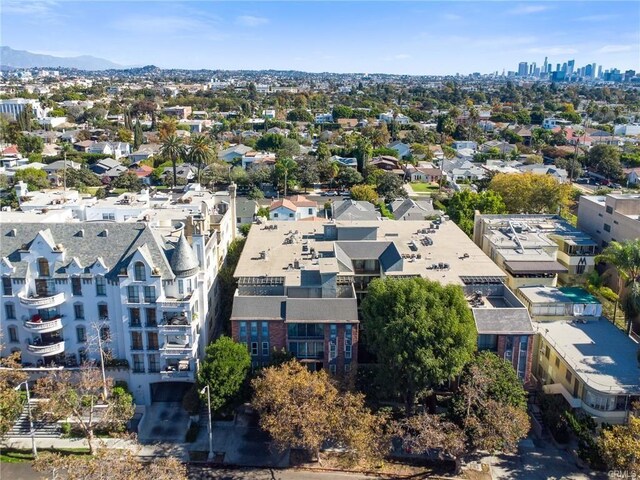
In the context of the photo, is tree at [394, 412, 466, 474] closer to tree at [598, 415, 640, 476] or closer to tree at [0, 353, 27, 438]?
tree at [598, 415, 640, 476]

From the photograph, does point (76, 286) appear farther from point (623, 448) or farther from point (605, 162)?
point (605, 162)

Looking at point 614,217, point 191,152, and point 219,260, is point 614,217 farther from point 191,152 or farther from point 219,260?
point 191,152

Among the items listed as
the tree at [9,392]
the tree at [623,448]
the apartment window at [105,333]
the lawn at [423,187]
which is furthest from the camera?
the lawn at [423,187]

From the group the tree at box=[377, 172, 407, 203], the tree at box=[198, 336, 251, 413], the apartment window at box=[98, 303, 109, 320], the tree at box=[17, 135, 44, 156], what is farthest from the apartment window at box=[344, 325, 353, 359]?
the tree at box=[17, 135, 44, 156]

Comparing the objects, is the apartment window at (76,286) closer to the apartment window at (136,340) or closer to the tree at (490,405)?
the apartment window at (136,340)

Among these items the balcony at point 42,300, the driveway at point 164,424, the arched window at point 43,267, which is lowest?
the driveway at point 164,424

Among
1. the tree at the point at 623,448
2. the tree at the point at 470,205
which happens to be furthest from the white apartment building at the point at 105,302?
the tree at the point at 470,205
